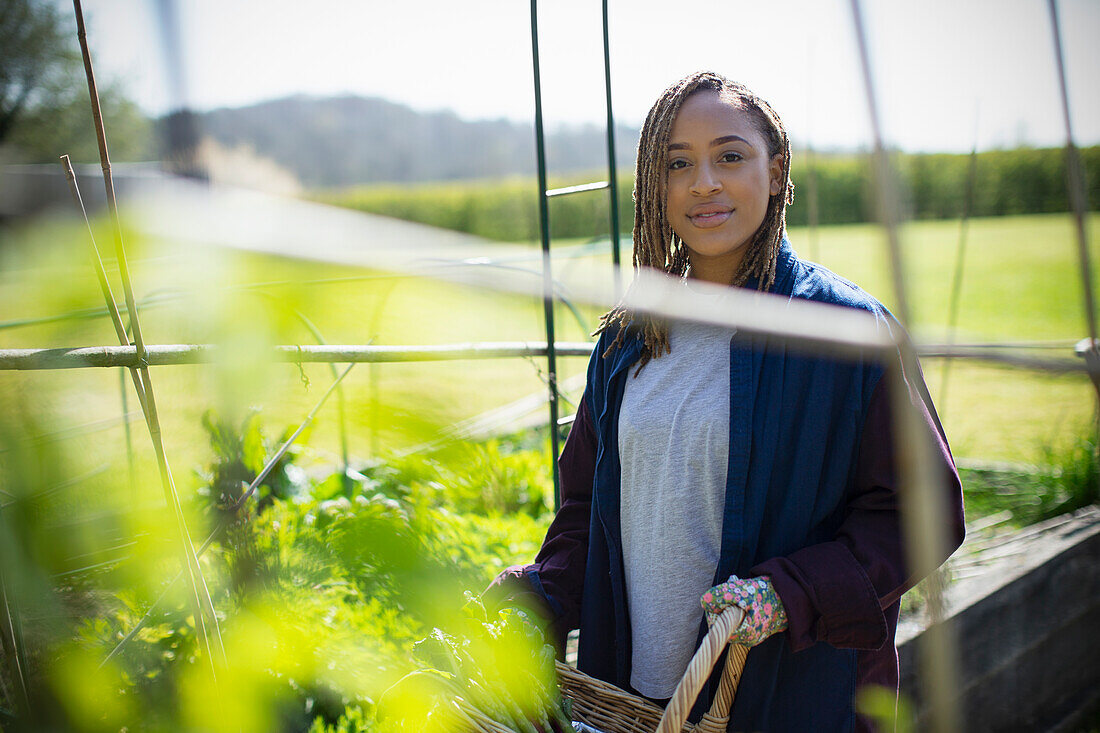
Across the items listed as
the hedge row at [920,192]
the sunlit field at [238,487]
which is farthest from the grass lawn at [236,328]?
the hedge row at [920,192]

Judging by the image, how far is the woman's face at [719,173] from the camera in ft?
4.08

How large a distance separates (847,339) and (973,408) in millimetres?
7013

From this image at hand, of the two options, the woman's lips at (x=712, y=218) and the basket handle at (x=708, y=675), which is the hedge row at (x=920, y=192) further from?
the basket handle at (x=708, y=675)

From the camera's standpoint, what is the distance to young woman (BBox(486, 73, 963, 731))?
110 cm

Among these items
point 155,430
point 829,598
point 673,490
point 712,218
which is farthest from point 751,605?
point 155,430

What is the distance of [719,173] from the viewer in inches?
49.2

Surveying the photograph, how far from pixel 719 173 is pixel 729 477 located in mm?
502

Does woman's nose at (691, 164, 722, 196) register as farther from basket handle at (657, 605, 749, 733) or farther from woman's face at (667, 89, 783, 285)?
basket handle at (657, 605, 749, 733)

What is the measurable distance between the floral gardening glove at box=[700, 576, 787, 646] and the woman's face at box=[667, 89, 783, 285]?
1.78ft

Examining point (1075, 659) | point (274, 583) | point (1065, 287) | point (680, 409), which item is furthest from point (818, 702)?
point (1065, 287)

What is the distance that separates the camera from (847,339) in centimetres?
111

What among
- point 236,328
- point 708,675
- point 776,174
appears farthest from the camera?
point 776,174

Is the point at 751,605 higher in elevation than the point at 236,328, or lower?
lower

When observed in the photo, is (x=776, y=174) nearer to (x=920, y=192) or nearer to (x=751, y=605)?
(x=751, y=605)
